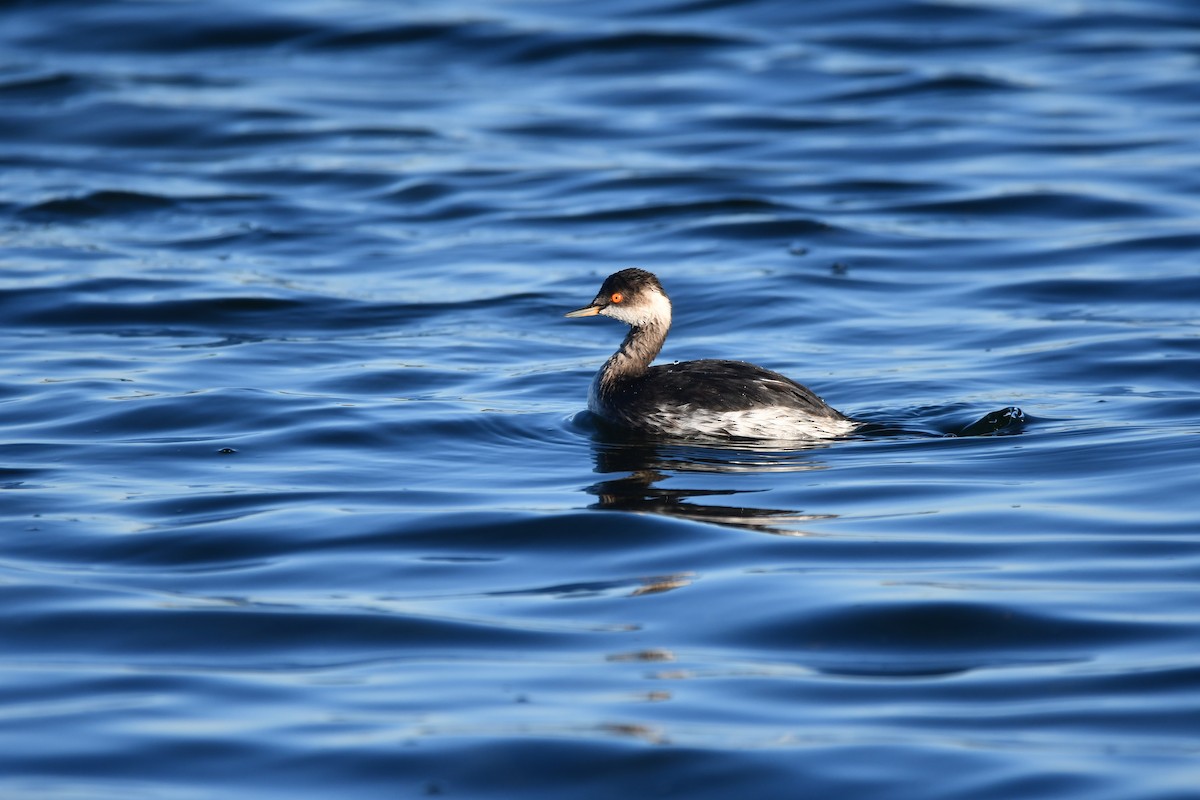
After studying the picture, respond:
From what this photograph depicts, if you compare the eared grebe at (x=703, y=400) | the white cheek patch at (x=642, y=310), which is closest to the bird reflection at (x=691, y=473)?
the eared grebe at (x=703, y=400)

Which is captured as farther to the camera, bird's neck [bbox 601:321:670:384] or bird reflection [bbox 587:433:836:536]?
bird's neck [bbox 601:321:670:384]

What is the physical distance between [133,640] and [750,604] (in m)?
2.54

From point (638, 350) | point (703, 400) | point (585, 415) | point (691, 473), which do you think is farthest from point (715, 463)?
point (638, 350)

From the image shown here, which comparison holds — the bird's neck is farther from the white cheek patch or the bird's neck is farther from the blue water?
the blue water

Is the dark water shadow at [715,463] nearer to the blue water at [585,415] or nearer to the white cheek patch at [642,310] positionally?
the blue water at [585,415]

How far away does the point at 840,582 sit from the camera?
7633 mm

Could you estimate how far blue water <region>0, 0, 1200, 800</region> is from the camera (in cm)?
612

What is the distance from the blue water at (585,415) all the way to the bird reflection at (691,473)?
4 cm

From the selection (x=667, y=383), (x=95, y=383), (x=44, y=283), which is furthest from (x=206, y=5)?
(x=667, y=383)

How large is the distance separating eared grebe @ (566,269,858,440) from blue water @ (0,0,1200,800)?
0.25m

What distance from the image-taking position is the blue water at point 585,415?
612cm

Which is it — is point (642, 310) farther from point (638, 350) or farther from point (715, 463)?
point (715, 463)

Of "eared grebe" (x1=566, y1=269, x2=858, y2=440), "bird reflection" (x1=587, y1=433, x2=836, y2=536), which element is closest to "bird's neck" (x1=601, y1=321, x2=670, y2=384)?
"eared grebe" (x1=566, y1=269, x2=858, y2=440)

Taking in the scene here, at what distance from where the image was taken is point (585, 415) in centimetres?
1145
